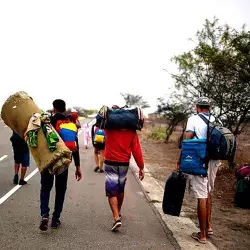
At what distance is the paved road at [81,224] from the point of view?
4898 millimetres

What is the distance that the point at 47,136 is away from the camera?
5.09m

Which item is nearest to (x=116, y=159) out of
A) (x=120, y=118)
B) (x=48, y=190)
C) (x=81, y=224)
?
(x=120, y=118)

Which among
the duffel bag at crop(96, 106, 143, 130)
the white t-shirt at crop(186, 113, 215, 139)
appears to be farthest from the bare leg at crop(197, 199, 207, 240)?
the duffel bag at crop(96, 106, 143, 130)

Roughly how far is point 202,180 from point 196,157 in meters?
0.36

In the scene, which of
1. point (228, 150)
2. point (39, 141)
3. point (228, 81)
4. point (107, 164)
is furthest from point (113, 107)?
point (228, 81)

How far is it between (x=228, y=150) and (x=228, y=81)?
26.3 ft

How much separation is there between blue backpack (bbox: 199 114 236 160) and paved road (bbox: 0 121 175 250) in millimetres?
1440

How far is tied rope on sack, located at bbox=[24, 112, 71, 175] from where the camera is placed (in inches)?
199

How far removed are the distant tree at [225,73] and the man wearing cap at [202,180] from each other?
189 inches

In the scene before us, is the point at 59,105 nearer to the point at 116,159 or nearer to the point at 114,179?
the point at 116,159

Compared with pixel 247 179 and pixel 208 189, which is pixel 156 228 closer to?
pixel 208 189

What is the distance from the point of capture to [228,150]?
5.08m

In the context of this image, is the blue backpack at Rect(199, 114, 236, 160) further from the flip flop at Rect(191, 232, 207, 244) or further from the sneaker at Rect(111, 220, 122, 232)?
the sneaker at Rect(111, 220, 122, 232)

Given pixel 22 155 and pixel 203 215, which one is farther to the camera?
pixel 22 155
